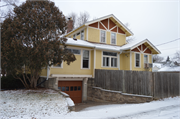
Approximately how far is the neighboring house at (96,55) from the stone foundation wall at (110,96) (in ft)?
2.02

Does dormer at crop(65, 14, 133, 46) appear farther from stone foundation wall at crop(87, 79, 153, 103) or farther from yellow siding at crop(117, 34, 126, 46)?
stone foundation wall at crop(87, 79, 153, 103)

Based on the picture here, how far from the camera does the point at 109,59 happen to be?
48.3 feet

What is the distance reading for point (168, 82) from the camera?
33.7ft

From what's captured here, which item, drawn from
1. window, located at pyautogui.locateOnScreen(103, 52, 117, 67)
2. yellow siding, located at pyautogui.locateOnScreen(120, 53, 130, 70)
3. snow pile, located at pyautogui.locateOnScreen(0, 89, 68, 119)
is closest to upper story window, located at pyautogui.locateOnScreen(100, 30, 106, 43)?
window, located at pyautogui.locateOnScreen(103, 52, 117, 67)

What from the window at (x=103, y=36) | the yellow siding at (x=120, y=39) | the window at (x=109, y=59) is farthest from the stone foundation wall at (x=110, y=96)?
the yellow siding at (x=120, y=39)

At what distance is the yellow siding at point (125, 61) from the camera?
15241 mm

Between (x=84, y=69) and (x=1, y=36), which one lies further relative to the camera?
(x=84, y=69)

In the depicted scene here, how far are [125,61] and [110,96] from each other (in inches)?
223

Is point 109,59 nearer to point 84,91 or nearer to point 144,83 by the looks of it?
point 84,91

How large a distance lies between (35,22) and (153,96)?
913 cm

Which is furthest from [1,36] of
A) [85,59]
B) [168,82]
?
[168,82]

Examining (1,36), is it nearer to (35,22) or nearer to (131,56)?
(35,22)

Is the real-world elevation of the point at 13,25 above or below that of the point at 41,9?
below

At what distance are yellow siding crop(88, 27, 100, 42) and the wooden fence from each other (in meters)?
4.95
